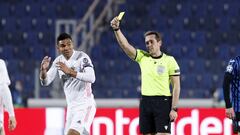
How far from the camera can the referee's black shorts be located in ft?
30.2

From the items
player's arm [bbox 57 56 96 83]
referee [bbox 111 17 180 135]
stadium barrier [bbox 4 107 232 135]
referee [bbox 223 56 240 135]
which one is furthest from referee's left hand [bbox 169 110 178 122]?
stadium barrier [bbox 4 107 232 135]

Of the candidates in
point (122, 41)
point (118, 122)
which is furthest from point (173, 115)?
point (118, 122)

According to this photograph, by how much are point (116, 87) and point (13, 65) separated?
241 cm

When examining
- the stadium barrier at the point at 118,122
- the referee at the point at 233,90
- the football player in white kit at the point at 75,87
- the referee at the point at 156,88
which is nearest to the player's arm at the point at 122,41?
the referee at the point at 156,88

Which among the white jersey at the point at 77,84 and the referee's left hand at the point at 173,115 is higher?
the white jersey at the point at 77,84

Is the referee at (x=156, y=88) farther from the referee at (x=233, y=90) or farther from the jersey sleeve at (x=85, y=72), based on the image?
the referee at (x=233, y=90)

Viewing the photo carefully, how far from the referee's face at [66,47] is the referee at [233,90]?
1726 millimetres

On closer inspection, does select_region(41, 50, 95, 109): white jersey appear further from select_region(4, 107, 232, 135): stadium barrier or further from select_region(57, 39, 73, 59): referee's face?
select_region(4, 107, 232, 135): stadium barrier

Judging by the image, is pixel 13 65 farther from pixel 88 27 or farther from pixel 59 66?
pixel 59 66

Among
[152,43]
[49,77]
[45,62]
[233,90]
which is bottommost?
[233,90]

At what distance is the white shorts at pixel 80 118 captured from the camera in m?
8.68

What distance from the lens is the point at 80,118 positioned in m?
8.71

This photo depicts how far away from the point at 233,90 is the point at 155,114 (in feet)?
3.38

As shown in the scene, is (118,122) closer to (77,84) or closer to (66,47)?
(77,84)
